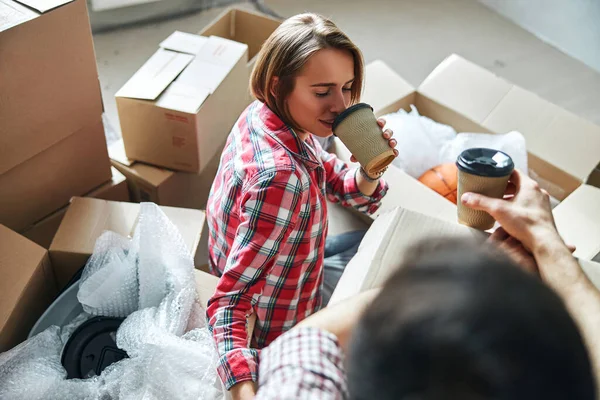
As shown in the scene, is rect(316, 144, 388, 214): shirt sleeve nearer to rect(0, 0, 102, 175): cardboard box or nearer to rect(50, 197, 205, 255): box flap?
rect(50, 197, 205, 255): box flap

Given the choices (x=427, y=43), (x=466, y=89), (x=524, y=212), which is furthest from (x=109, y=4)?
(x=524, y=212)

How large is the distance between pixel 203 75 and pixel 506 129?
35.7 inches

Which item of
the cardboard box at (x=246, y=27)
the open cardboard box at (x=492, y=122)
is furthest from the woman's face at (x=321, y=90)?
the cardboard box at (x=246, y=27)

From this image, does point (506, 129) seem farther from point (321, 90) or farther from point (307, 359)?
point (307, 359)

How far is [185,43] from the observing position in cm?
179

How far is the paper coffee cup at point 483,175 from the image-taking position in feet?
3.02

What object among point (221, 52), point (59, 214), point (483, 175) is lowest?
point (59, 214)

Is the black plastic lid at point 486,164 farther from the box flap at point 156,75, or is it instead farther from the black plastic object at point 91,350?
the box flap at point 156,75

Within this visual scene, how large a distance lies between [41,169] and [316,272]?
2.57 feet

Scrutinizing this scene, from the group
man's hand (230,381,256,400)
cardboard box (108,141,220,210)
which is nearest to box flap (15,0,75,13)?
cardboard box (108,141,220,210)

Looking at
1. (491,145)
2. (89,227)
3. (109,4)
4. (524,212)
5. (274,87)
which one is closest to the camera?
(524,212)

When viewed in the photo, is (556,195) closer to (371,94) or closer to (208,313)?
(371,94)

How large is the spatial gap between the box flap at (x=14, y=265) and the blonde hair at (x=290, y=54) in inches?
23.9

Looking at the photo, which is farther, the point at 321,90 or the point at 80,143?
the point at 80,143
